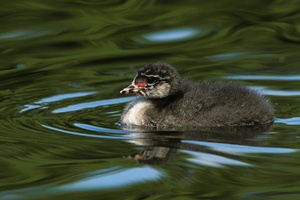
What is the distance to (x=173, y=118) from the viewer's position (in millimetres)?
12070

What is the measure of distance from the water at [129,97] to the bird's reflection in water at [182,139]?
2 centimetres

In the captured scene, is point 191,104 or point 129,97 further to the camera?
point 129,97

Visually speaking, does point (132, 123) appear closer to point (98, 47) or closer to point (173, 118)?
point (173, 118)

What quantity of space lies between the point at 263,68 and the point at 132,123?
3049mm

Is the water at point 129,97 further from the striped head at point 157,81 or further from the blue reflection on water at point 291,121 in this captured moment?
the striped head at point 157,81

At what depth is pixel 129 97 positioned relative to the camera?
13.9 meters

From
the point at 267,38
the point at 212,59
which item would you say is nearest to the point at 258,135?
the point at 212,59

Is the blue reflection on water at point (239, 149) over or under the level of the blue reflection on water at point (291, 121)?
under

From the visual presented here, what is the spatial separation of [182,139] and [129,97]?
2618 mm

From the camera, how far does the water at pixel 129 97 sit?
31.9 feet

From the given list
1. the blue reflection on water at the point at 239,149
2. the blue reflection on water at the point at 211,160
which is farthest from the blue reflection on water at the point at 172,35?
the blue reflection on water at the point at 211,160

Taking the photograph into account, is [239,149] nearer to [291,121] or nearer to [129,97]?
[291,121]

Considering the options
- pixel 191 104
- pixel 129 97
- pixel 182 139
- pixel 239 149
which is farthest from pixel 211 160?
pixel 129 97

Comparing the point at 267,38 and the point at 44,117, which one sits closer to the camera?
the point at 44,117
